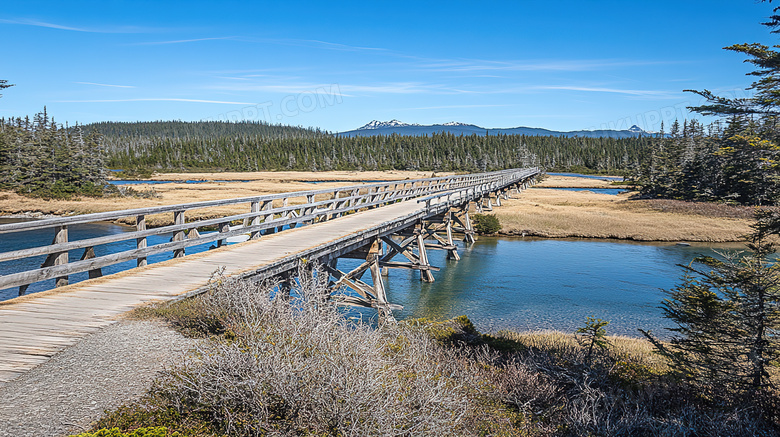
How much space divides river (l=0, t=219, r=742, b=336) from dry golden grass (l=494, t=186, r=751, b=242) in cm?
267

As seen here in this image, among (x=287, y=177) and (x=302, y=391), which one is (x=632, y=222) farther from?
(x=287, y=177)

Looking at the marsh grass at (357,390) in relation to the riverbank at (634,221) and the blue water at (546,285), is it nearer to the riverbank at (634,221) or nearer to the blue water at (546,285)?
the blue water at (546,285)

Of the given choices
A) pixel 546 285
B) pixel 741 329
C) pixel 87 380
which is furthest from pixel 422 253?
pixel 87 380

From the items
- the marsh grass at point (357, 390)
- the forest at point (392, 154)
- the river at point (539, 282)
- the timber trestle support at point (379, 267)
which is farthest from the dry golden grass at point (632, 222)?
the forest at point (392, 154)

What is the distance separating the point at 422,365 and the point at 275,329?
2.02 metres

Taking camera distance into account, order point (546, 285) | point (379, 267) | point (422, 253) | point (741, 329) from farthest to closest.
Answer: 1. point (422, 253)
2. point (546, 285)
3. point (379, 267)
4. point (741, 329)

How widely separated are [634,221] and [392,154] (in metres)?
110

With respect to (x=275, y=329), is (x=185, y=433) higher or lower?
lower

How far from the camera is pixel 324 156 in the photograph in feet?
466

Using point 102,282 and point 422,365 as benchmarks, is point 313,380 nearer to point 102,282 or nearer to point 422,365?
point 422,365

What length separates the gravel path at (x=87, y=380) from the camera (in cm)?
364

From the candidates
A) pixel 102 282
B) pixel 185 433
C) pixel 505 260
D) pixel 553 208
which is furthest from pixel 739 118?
pixel 553 208

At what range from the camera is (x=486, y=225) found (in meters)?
34.7

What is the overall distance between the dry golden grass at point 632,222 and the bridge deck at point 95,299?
27566mm
